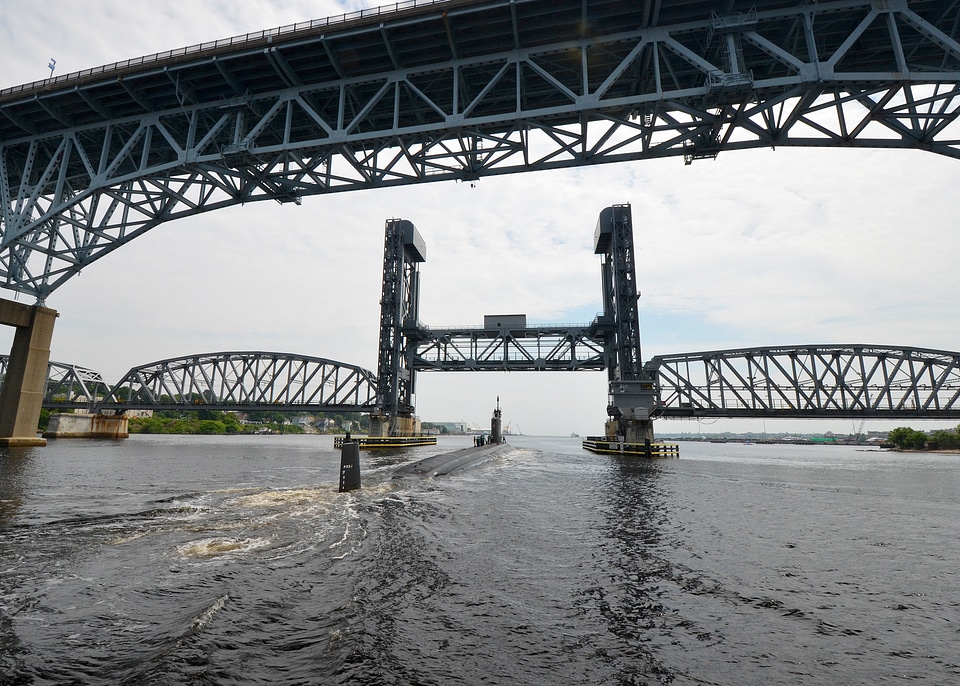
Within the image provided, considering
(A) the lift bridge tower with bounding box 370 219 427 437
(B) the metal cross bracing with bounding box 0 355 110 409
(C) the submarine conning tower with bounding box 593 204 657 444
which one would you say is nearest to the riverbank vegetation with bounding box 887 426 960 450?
(C) the submarine conning tower with bounding box 593 204 657 444

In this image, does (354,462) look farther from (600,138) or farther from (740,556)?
(600,138)

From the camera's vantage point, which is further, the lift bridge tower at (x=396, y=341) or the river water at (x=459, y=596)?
the lift bridge tower at (x=396, y=341)

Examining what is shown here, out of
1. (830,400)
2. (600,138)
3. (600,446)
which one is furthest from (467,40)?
(830,400)

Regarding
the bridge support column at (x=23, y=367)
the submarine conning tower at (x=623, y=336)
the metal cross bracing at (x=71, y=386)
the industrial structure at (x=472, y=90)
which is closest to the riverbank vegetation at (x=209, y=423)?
the metal cross bracing at (x=71, y=386)

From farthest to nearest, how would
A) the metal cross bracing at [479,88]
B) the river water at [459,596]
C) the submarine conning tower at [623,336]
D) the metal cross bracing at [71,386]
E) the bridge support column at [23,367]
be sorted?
1. the metal cross bracing at [71,386]
2. the submarine conning tower at [623,336]
3. the bridge support column at [23,367]
4. the metal cross bracing at [479,88]
5. the river water at [459,596]

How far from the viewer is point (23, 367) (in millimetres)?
32062

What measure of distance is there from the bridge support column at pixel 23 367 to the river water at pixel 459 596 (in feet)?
89.2

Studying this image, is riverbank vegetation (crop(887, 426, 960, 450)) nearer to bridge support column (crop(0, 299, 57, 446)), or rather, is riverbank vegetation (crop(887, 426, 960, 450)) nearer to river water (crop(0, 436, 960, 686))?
river water (crop(0, 436, 960, 686))

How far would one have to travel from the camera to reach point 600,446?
54844 millimetres

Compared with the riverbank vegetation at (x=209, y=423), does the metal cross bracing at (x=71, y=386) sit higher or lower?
higher

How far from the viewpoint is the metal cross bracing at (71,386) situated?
80562mm

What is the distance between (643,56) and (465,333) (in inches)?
2030

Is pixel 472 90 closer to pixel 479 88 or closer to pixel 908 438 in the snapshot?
pixel 479 88

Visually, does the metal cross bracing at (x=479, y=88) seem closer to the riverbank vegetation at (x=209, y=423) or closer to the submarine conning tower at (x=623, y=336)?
the submarine conning tower at (x=623, y=336)
